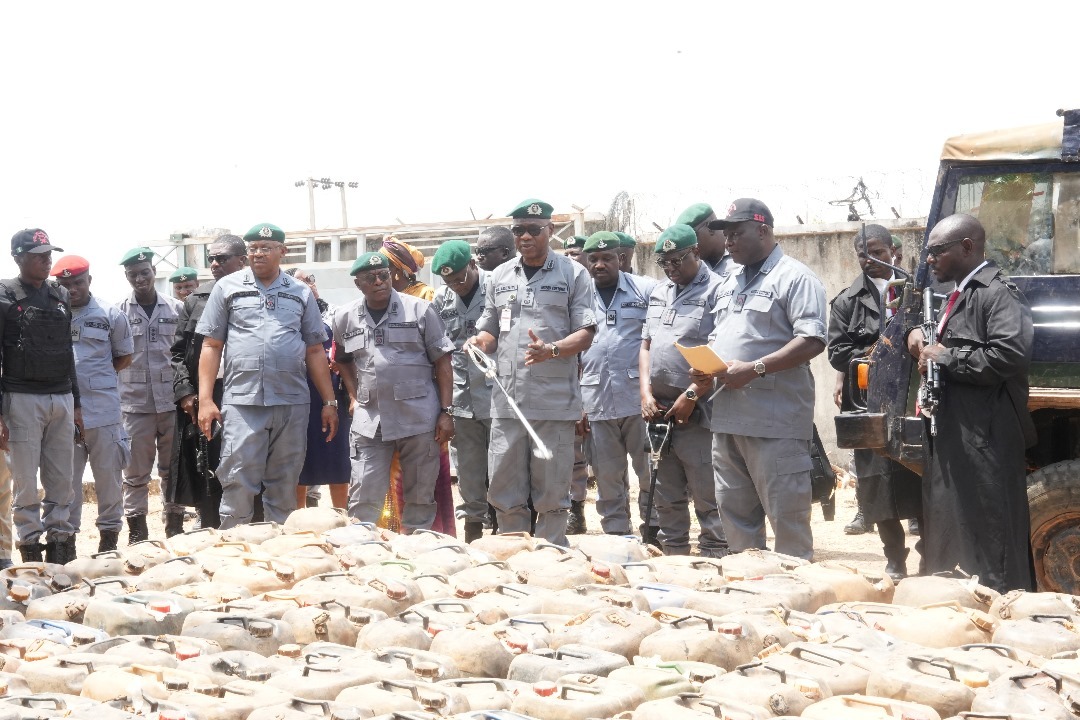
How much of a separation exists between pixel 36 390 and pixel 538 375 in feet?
10.7

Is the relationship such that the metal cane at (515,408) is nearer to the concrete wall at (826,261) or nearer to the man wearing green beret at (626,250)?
the man wearing green beret at (626,250)

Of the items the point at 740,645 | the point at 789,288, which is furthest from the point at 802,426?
the point at 740,645

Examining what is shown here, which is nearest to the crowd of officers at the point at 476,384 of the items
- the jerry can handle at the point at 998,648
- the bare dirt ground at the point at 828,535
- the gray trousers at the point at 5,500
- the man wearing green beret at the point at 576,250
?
the gray trousers at the point at 5,500

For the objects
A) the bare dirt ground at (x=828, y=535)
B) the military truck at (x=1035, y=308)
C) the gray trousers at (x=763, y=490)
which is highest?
the military truck at (x=1035, y=308)

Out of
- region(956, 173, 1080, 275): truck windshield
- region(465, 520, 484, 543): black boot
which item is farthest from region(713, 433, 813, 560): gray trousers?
region(465, 520, 484, 543): black boot

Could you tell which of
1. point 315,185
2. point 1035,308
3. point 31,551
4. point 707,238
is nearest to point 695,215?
point 707,238

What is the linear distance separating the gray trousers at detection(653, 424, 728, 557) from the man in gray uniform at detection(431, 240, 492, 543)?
1.27 meters

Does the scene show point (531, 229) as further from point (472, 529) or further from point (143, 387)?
point (143, 387)

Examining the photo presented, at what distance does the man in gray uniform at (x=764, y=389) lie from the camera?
18.9 feet

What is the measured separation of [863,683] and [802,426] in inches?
102

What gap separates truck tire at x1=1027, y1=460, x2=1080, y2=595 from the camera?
5723 millimetres

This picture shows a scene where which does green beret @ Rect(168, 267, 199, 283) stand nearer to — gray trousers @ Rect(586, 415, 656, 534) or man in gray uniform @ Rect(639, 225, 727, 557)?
gray trousers @ Rect(586, 415, 656, 534)

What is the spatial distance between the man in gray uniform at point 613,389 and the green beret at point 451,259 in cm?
81

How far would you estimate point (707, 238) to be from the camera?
310 inches
